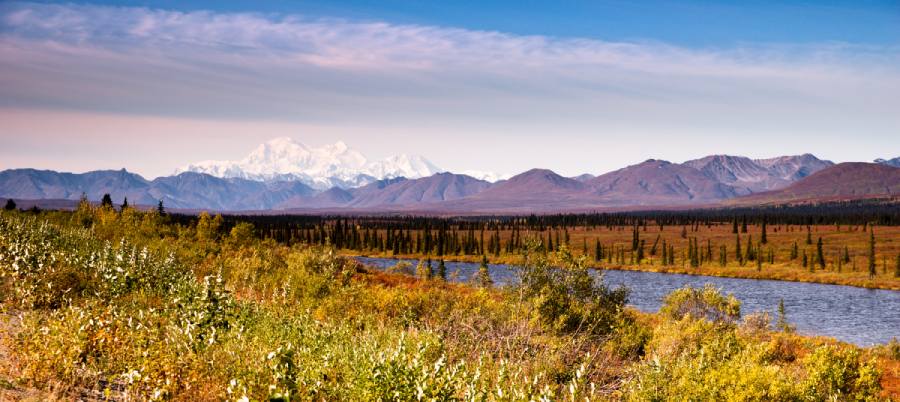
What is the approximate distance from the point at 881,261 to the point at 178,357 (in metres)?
158

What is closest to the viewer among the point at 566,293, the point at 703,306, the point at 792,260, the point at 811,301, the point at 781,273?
the point at 566,293

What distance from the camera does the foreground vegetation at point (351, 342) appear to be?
1277 centimetres

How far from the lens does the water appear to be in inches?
2579

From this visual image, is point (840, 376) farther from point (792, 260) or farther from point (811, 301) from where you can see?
point (792, 260)

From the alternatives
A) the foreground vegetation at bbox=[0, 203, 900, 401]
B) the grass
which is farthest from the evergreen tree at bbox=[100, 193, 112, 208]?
the grass

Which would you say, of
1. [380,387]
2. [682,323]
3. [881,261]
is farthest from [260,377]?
[881,261]

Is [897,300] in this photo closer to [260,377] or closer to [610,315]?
[610,315]

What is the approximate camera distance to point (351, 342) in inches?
688

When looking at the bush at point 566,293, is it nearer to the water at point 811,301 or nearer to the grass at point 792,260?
the water at point 811,301

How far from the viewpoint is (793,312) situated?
77.8m

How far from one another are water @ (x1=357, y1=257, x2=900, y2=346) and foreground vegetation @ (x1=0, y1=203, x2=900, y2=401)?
678 centimetres

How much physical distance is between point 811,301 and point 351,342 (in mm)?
89592

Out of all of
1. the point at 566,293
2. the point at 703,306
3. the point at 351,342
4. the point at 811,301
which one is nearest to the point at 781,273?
the point at 811,301

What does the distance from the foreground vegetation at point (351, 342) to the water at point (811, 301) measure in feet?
22.3
